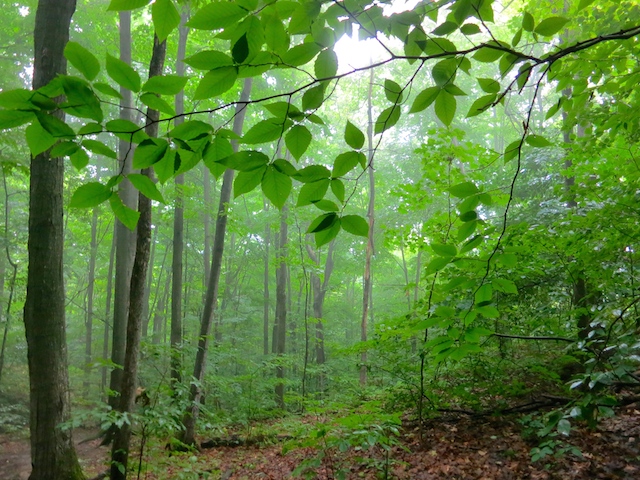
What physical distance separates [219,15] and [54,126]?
35cm

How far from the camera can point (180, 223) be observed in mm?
8062

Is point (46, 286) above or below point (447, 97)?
below

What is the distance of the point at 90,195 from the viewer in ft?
2.70

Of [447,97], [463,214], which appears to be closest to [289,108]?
[447,97]

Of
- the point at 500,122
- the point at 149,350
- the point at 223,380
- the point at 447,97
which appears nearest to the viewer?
the point at 447,97

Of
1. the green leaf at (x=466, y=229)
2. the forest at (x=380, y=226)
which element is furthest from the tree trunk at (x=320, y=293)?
the green leaf at (x=466, y=229)

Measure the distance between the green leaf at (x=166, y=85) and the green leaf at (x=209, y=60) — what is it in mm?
36

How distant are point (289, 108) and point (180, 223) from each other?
25.5 feet

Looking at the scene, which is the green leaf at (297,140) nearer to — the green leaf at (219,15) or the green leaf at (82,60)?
the green leaf at (219,15)

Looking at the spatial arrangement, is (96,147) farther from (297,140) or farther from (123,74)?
(297,140)

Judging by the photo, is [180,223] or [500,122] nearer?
[180,223]

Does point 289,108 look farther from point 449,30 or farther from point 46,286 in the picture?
point 46,286

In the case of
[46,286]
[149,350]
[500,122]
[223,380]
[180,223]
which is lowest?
[223,380]

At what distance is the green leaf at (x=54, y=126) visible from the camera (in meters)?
0.67
